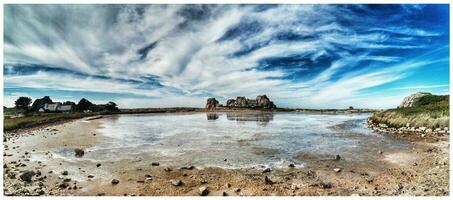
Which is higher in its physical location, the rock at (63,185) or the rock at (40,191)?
the rock at (63,185)

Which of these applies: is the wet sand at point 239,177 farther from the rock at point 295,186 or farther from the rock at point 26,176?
the rock at point 26,176

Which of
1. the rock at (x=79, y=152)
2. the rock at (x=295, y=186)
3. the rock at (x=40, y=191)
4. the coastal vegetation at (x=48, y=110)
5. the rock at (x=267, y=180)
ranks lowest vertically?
the rock at (x=40, y=191)

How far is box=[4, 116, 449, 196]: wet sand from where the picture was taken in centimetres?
1070

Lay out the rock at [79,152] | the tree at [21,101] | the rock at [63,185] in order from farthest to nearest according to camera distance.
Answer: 1. the tree at [21,101]
2. the rock at [79,152]
3. the rock at [63,185]

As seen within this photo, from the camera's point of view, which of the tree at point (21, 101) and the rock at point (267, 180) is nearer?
the rock at point (267, 180)

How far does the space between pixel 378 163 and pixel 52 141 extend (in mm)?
18426

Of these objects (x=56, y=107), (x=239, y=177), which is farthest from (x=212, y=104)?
(x=239, y=177)

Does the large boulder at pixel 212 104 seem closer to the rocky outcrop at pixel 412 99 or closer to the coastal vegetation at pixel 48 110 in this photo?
the coastal vegetation at pixel 48 110

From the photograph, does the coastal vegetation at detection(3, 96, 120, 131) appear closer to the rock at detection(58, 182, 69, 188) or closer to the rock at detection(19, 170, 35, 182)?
the rock at detection(19, 170, 35, 182)

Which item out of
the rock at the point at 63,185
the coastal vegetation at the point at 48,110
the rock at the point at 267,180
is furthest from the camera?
the coastal vegetation at the point at 48,110

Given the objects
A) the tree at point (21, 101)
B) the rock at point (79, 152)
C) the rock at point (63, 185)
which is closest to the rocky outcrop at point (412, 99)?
the rock at point (79, 152)

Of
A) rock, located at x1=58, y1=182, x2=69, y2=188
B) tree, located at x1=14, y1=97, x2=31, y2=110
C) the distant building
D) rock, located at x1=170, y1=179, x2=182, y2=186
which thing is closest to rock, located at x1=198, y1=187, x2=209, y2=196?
rock, located at x1=170, y1=179, x2=182, y2=186

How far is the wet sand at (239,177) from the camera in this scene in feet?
35.1

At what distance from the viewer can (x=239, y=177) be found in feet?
40.2
